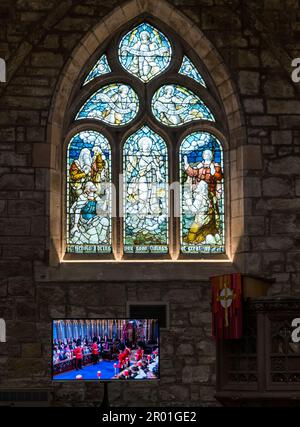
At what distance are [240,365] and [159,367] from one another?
3.19 metres

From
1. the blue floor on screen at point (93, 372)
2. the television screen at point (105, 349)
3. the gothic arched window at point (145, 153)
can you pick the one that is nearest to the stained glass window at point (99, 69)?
the gothic arched window at point (145, 153)

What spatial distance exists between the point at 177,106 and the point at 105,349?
2.80 metres

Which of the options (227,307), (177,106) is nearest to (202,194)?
(177,106)

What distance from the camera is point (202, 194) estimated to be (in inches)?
480

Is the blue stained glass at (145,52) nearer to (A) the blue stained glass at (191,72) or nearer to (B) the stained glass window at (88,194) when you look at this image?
(A) the blue stained glass at (191,72)

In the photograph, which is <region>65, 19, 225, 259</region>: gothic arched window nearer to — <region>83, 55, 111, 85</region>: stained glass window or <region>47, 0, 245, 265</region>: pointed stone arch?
<region>83, 55, 111, 85</region>: stained glass window

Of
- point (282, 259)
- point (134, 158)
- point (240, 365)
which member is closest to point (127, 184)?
point (134, 158)

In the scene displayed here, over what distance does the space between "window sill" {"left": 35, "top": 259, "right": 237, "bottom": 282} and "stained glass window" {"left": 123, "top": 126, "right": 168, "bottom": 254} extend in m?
0.31

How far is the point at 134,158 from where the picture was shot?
12195 mm

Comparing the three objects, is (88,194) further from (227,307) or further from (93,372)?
(227,307)

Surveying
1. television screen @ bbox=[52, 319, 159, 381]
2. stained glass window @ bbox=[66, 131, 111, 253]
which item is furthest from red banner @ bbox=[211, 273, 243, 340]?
stained glass window @ bbox=[66, 131, 111, 253]

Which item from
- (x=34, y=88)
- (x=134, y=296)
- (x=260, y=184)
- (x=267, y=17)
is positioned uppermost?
(x=267, y=17)
